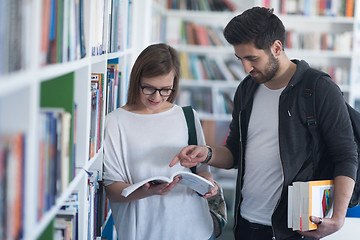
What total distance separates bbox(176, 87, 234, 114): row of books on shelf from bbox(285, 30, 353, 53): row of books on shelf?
2.91ft

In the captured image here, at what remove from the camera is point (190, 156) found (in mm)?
1844

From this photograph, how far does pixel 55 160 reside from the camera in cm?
123

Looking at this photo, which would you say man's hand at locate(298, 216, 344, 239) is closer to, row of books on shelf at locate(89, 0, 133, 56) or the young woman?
the young woman

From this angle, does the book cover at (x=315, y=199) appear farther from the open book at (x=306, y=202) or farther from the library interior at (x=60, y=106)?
the library interior at (x=60, y=106)

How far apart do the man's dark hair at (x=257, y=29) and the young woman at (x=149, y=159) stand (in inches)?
11.1

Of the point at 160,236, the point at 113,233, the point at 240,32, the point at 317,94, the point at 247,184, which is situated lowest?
the point at 113,233

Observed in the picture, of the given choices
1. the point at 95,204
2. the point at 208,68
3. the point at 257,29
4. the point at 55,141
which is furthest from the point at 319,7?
the point at 55,141

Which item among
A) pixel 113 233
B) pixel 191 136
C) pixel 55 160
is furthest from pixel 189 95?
pixel 55 160

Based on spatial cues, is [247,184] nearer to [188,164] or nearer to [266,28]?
[188,164]

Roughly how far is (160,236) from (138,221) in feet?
0.34

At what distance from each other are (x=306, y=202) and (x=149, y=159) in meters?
0.61

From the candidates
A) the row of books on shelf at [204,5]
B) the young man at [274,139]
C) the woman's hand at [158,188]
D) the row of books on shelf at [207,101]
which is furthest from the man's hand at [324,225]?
the row of books on shelf at [204,5]

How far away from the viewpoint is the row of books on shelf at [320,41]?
500 centimetres

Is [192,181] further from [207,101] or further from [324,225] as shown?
[207,101]
